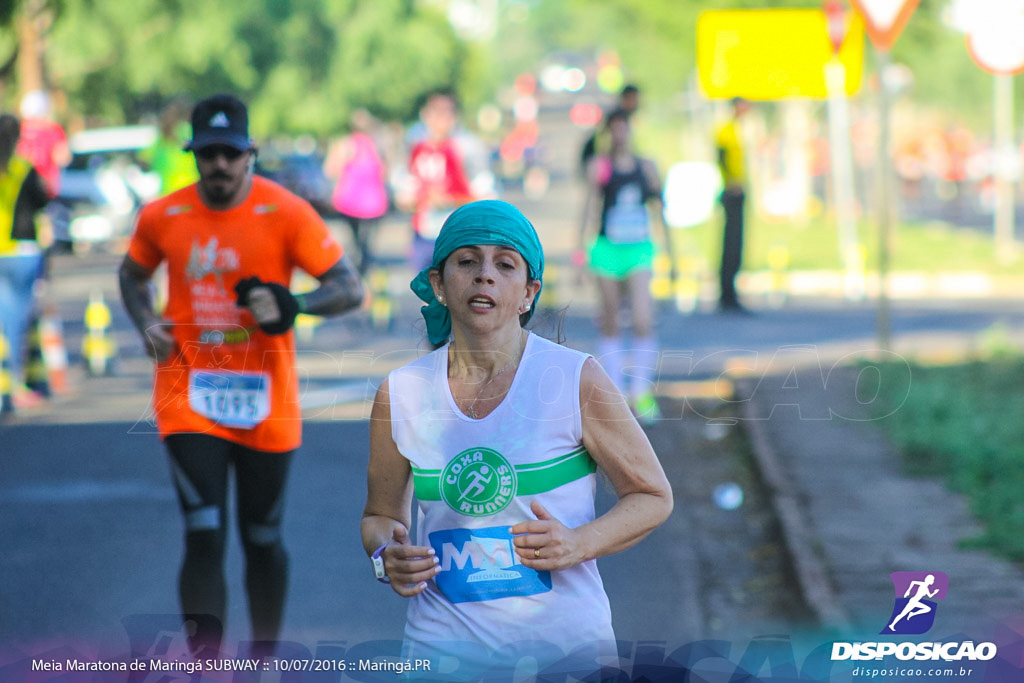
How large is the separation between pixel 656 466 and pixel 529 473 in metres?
0.28

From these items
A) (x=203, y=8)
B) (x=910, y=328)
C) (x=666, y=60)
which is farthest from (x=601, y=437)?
(x=666, y=60)

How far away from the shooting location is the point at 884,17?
10930 mm

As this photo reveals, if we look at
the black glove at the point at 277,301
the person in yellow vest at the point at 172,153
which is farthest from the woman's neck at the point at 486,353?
the person in yellow vest at the point at 172,153

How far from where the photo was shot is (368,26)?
5462cm

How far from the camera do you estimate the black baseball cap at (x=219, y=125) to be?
5023mm

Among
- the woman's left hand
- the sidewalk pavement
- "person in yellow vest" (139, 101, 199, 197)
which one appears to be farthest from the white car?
the woman's left hand

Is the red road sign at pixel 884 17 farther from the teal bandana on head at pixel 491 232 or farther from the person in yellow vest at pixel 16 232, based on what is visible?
the teal bandana on head at pixel 491 232

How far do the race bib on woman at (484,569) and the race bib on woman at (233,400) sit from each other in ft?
6.72

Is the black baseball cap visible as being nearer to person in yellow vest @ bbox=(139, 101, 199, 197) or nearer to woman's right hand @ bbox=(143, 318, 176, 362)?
woman's right hand @ bbox=(143, 318, 176, 362)

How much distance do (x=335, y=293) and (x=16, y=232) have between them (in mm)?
6411

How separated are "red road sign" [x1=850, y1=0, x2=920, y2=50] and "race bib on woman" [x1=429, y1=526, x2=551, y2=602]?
8.50m

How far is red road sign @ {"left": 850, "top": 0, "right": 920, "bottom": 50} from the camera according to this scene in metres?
10.8

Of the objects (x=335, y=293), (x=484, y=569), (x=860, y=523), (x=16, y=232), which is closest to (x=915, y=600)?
(x=335, y=293)

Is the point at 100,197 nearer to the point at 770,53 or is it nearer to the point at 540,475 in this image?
the point at 770,53
